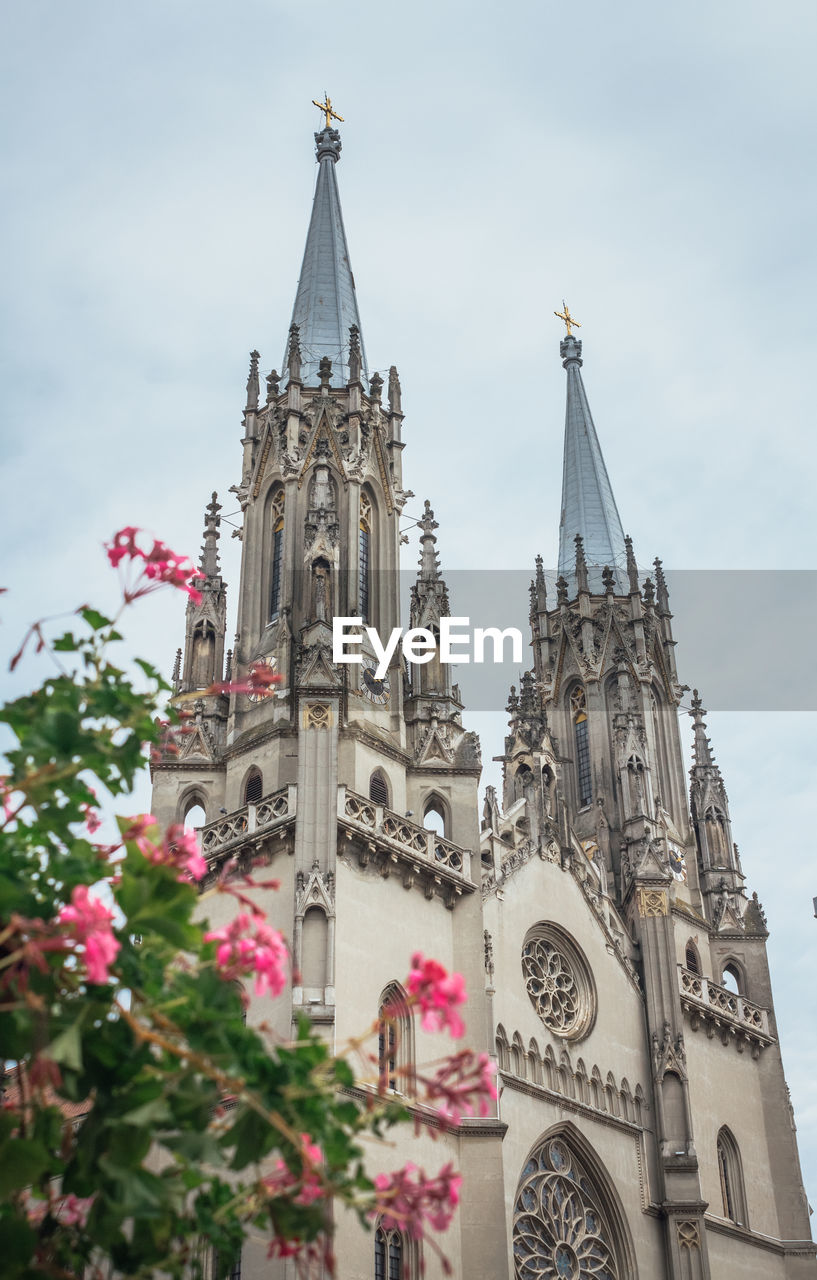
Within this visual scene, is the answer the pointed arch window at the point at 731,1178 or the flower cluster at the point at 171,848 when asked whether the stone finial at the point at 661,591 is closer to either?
the pointed arch window at the point at 731,1178

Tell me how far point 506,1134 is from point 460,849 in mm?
5938

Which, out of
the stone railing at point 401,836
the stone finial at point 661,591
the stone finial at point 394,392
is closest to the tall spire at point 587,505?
the stone finial at point 661,591

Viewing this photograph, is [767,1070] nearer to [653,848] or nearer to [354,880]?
[653,848]

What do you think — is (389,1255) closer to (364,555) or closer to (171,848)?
(364,555)

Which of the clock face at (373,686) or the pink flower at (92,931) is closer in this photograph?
the pink flower at (92,931)

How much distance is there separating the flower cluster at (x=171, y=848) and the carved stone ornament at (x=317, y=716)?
2137cm

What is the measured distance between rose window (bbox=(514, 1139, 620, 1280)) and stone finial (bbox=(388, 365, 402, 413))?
1932 cm

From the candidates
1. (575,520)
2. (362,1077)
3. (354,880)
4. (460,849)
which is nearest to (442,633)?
(460,849)

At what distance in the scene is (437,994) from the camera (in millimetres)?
7387

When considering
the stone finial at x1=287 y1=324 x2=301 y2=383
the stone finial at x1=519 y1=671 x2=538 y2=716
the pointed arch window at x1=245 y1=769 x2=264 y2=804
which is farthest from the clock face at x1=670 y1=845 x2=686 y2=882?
the stone finial at x1=287 y1=324 x2=301 y2=383

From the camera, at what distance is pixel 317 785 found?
94.9 feet

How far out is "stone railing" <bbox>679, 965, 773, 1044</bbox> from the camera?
37656 mm

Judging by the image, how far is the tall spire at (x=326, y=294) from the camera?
4047 centimetres

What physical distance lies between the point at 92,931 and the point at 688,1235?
29.8 metres
